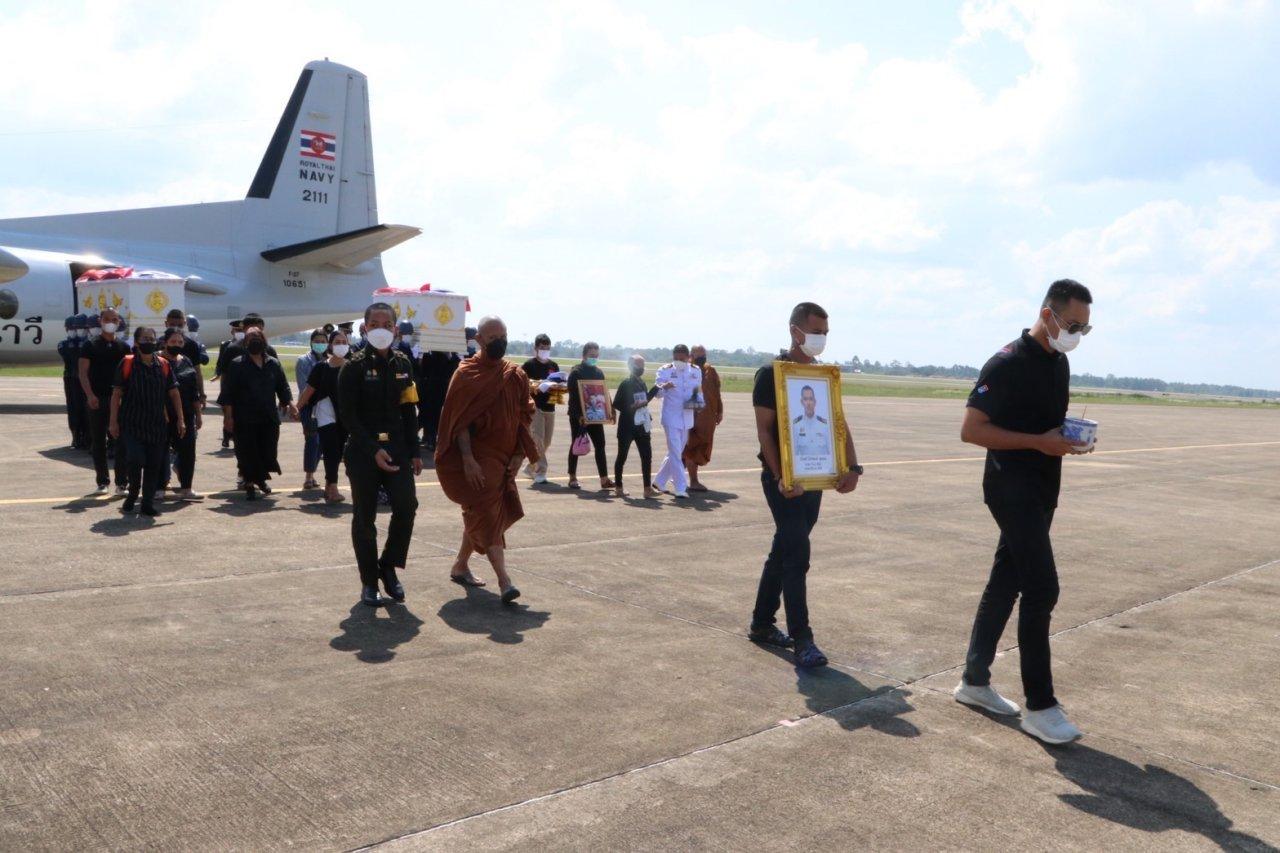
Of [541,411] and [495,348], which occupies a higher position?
[495,348]

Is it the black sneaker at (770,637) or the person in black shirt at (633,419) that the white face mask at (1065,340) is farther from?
the person in black shirt at (633,419)

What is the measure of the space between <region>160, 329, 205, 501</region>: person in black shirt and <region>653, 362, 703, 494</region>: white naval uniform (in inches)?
208

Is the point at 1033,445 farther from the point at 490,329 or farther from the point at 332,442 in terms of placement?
the point at 332,442

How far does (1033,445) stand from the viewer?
4.72 meters

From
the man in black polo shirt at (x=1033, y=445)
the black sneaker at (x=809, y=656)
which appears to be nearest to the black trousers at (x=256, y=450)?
the black sneaker at (x=809, y=656)

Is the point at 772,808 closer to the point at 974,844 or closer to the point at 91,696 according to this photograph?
the point at 974,844

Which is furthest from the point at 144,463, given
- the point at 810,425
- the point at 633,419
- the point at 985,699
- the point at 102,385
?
A: the point at 985,699

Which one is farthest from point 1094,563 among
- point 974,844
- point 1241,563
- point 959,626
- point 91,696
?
point 91,696

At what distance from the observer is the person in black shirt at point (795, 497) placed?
18.6ft

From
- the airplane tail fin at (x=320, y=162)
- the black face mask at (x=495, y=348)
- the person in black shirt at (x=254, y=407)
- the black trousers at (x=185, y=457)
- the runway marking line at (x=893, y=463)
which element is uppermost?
the airplane tail fin at (x=320, y=162)

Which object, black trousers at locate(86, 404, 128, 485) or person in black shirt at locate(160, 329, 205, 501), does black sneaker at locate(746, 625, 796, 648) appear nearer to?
person in black shirt at locate(160, 329, 205, 501)

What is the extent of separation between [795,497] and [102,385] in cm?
883

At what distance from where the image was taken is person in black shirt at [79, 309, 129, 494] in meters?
10.7

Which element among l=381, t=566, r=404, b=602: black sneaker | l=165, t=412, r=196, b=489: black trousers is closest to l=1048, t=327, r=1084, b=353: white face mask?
l=381, t=566, r=404, b=602: black sneaker
